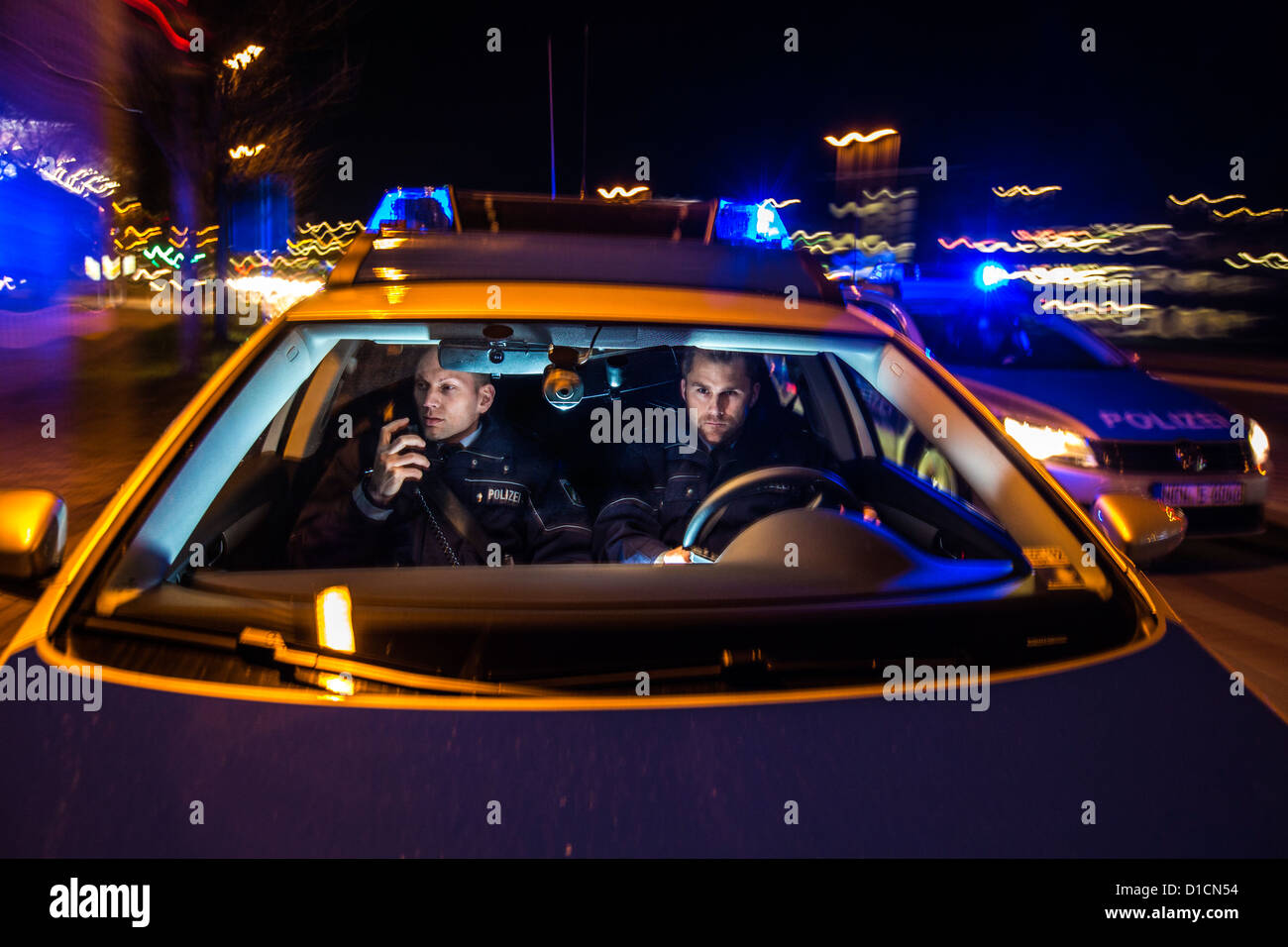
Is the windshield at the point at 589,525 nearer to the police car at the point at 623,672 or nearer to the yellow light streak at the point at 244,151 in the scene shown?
the police car at the point at 623,672

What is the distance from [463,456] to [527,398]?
1.86ft

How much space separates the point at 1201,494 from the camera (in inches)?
276

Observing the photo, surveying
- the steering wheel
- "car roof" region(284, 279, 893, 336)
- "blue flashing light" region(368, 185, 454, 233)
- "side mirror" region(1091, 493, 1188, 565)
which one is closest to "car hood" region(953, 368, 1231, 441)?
"blue flashing light" region(368, 185, 454, 233)

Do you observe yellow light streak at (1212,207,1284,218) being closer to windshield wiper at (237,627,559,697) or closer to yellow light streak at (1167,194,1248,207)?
yellow light streak at (1167,194,1248,207)

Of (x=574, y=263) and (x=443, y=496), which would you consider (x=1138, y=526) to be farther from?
(x=443, y=496)

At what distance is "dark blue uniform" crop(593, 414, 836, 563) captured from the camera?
8.93ft

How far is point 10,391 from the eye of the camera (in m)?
16.3

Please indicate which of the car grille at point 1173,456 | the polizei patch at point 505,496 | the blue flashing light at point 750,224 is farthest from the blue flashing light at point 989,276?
the polizei patch at point 505,496

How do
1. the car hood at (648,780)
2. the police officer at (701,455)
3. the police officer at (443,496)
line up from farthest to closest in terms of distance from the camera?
the police officer at (701,455)
the police officer at (443,496)
the car hood at (648,780)

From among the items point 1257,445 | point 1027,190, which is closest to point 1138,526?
point 1257,445

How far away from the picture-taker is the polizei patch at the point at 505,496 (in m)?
3.19

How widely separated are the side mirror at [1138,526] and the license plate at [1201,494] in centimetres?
491

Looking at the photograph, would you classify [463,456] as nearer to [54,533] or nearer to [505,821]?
[54,533]
